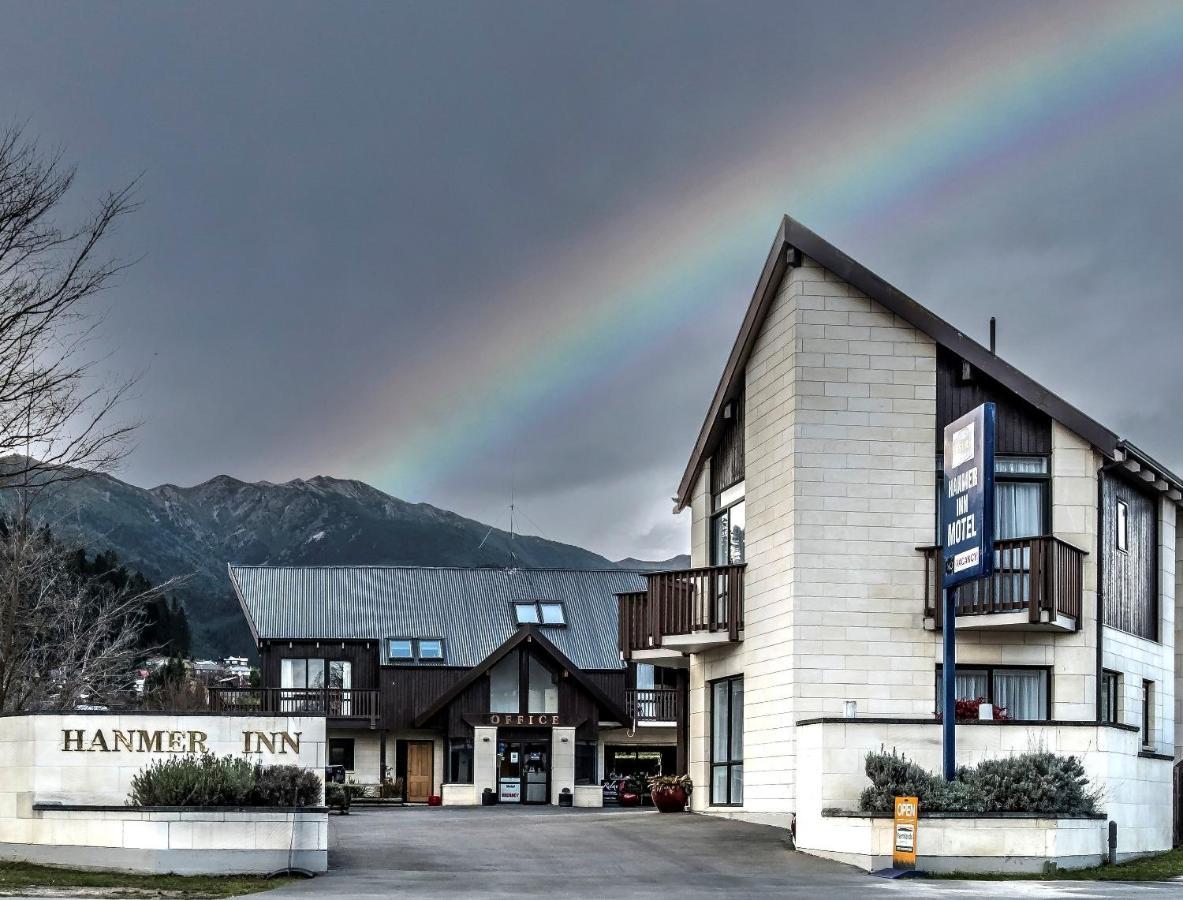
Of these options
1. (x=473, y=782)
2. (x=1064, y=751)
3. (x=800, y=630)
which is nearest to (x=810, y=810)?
(x=1064, y=751)

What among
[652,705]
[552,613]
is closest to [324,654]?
[552,613]

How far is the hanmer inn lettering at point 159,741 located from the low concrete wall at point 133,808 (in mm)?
13

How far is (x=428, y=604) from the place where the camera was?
65438 millimetres

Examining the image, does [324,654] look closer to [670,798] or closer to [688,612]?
[670,798]

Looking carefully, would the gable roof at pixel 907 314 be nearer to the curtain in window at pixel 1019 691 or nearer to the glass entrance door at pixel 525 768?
the curtain in window at pixel 1019 691

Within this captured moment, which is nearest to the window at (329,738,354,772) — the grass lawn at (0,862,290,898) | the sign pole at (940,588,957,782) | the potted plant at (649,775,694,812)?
the potted plant at (649,775,694,812)

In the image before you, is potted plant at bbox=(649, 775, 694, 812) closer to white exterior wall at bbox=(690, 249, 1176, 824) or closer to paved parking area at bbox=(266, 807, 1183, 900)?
white exterior wall at bbox=(690, 249, 1176, 824)

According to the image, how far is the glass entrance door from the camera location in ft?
188

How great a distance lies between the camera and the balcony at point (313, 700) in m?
59.7

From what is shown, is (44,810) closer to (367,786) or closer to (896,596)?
(896,596)

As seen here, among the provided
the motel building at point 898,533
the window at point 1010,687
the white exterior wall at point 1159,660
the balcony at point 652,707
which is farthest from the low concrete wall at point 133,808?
the balcony at point 652,707

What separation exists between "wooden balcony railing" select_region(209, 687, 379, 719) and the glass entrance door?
5.47m

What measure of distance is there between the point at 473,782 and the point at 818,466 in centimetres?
2996

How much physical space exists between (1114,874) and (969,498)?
5444mm
